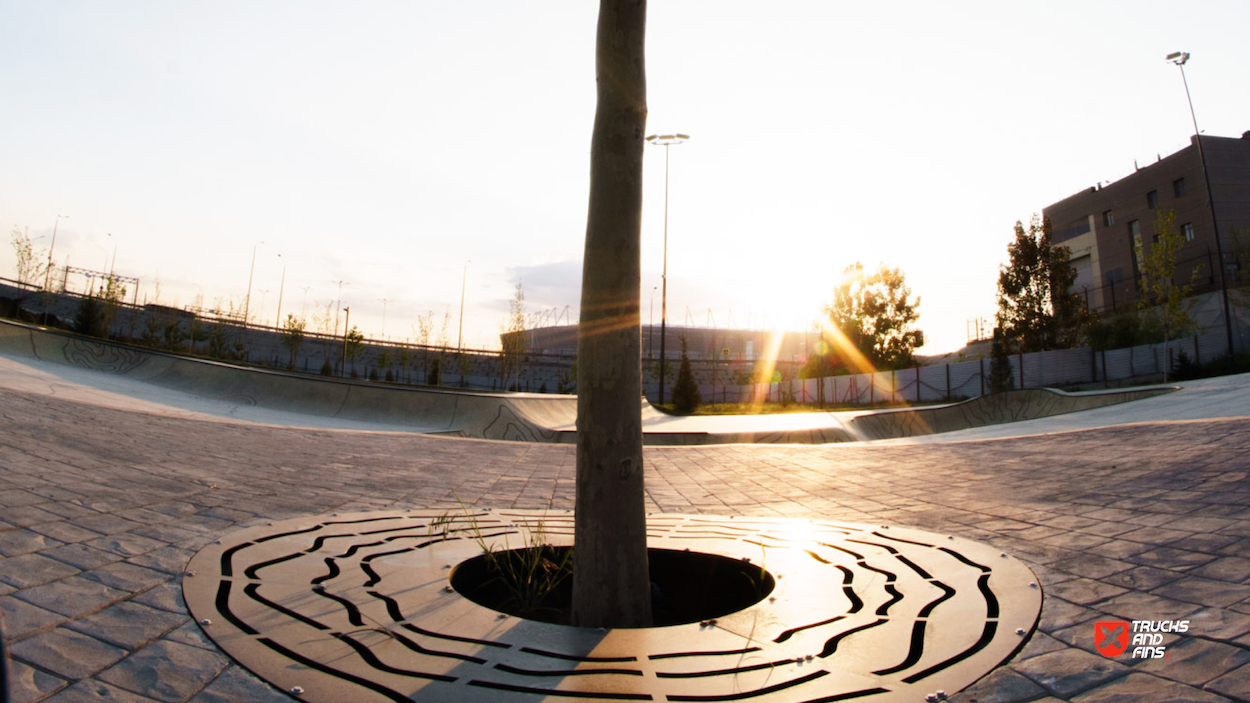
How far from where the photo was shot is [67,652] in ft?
7.59

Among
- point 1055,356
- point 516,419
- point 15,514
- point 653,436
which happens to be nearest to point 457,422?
point 516,419

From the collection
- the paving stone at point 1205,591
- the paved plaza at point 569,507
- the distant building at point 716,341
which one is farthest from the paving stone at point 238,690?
the distant building at point 716,341

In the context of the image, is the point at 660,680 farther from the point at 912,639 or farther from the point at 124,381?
the point at 124,381

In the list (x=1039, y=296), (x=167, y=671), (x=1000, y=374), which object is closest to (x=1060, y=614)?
(x=167, y=671)

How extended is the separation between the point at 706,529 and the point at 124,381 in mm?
19748

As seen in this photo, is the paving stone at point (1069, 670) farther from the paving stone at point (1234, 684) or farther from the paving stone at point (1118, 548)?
the paving stone at point (1118, 548)

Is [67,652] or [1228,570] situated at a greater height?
[1228,570]

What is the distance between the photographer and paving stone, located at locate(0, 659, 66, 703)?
6.61 feet

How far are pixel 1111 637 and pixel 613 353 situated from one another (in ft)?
7.83

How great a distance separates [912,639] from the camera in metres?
2.62

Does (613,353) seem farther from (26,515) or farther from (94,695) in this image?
(26,515)

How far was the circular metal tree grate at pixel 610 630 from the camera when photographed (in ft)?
7.38

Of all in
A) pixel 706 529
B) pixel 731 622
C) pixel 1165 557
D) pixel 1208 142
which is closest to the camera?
pixel 731 622

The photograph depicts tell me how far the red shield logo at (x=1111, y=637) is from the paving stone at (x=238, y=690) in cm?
296
